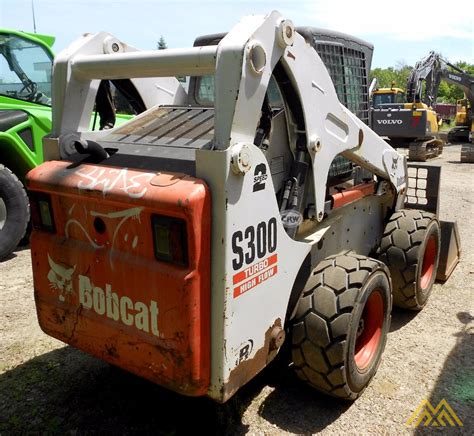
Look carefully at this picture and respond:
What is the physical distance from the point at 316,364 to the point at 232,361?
25.7 inches

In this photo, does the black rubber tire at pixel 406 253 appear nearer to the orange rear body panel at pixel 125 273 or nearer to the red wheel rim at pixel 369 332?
the red wheel rim at pixel 369 332

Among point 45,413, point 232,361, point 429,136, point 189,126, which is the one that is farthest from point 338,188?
point 429,136

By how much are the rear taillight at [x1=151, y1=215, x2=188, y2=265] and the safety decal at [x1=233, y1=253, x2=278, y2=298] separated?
26cm

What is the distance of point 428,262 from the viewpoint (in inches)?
170

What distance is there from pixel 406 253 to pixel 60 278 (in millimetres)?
2593

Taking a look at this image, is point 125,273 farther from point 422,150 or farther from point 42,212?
point 422,150

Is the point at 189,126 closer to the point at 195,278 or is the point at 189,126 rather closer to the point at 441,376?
the point at 195,278

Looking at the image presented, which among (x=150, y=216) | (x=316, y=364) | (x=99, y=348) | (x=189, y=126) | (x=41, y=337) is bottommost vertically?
(x=41, y=337)

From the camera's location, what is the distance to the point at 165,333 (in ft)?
6.86

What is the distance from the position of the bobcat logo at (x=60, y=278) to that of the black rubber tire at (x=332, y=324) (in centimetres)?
120

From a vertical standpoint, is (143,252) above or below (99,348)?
Answer: above

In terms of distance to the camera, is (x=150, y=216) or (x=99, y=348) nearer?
(x=150, y=216)

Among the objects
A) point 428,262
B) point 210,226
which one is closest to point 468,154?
Result: point 428,262

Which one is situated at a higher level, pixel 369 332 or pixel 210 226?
pixel 210 226
